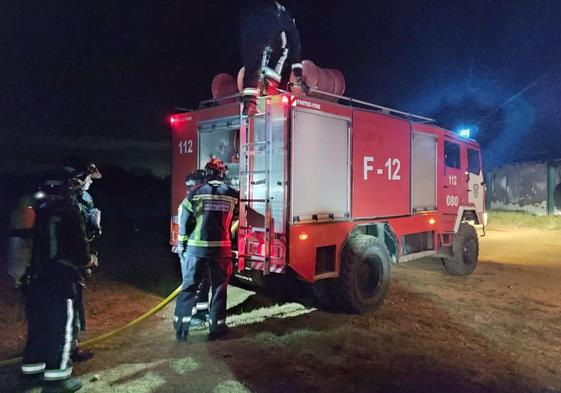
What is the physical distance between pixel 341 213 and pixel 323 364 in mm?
2227

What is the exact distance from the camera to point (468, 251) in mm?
8750

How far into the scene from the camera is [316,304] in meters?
6.41

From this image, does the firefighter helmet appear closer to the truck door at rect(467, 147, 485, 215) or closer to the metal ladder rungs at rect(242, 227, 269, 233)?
the metal ladder rungs at rect(242, 227, 269, 233)

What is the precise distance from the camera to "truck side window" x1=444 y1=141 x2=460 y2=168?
841 cm

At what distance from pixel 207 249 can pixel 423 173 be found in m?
4.30

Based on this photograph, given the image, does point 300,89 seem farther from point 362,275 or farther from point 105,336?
point 105,336

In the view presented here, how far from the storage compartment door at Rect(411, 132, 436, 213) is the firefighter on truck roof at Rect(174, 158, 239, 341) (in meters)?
3.58

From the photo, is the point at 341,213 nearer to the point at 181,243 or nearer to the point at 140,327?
the point at 181,243

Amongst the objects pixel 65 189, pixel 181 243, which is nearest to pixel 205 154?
pixel 181 243

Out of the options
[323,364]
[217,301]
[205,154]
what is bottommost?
[323,364]

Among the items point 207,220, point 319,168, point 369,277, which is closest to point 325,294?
point 369,277

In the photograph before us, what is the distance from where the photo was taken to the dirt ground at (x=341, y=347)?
3.87 m

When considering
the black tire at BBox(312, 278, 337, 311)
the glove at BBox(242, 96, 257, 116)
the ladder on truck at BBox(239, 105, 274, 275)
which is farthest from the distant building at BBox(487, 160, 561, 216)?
the glove at BBox(242, 96, 257, 116)

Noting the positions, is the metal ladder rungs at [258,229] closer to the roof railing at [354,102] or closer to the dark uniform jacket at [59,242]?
the roof railing at [354,102]
